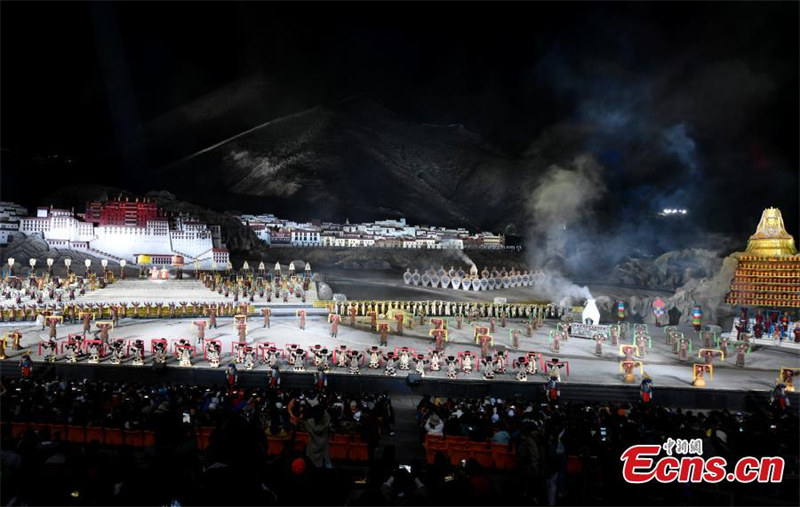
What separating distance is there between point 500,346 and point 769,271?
17513 millimetres

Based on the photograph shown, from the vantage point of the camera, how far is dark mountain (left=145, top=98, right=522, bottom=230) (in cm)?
9375

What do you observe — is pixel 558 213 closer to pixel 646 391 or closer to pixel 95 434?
pixel 646 391

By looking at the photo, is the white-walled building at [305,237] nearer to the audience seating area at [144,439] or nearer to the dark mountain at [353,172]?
the dark mountain at [353,172]

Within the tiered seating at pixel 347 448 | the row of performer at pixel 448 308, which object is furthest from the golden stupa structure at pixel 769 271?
the tiered seating at pixel 347 448

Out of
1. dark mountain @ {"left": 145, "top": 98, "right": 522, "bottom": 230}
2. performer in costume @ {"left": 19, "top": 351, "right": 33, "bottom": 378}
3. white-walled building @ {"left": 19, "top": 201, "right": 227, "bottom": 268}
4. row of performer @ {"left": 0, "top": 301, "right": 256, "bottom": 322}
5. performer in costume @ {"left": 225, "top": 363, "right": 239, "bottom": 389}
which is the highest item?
dark mountain @ {"left": 145, "top": 98, "right": 522, "bottom": 230}

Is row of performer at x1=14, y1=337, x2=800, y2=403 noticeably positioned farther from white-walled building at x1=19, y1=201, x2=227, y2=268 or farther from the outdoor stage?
white-walled building at x1=19, y1=201, x2=227, y2=268

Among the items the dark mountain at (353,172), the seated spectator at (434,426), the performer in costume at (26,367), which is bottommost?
the seated spectator at (434,426)

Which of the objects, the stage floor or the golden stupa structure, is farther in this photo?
the golden stupa structure

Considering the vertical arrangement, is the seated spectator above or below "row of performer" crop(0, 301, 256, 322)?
below

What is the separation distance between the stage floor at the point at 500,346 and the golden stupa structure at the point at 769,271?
Answer: 430cm

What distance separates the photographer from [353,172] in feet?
357

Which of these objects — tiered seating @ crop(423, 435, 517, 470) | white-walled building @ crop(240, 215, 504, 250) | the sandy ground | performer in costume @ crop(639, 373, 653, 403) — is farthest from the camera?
white-walled building @ crop(240, 215, 504, 250)

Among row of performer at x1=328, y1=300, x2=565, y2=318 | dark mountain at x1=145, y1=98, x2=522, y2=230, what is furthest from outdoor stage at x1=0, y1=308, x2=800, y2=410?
dark mountain at x1=145, y1=98, x2=522, y2=230

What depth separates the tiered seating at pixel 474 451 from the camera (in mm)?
8836
